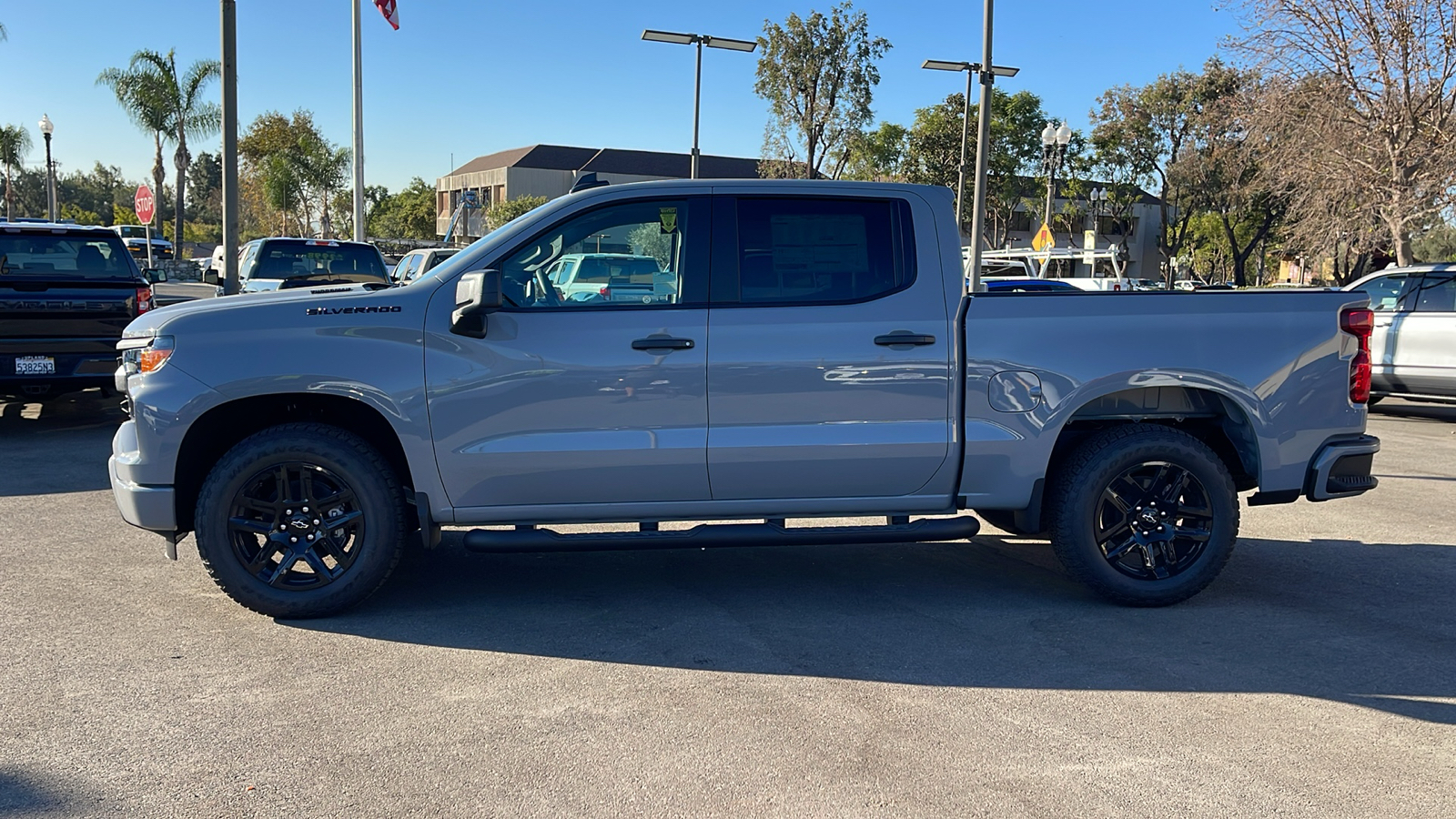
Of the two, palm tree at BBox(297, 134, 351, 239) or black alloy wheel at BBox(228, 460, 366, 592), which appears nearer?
black alloy wheel at BBox(228, 460, 366, 592)

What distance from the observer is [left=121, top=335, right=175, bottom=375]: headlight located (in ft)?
16.4

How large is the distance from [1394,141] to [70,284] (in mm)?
21194

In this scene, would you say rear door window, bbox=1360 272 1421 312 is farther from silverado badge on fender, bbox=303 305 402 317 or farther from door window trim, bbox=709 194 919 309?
silverado badge on fender, bbox=303 305 402 317

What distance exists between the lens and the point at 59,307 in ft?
33.0

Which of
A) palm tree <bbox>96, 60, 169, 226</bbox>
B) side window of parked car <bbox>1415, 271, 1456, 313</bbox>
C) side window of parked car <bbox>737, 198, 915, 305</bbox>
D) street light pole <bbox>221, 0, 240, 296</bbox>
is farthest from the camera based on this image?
palm tree <bbox>96, 60, 169, 226</bbox>

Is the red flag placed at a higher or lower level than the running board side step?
higher

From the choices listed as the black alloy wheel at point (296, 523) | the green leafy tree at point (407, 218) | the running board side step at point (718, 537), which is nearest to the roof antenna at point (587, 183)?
the running board side step at point (718, 537)

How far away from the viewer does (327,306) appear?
16.6ft

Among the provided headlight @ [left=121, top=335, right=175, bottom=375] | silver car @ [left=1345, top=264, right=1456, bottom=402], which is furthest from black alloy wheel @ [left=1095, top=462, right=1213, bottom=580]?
silver car @ [left=1345, top=264, right=1456, bottom=402]

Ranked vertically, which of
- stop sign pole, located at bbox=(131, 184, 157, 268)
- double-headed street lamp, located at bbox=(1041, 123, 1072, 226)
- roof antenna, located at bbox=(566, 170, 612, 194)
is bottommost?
roof antenna, located at bbox=(566, 170, 612, 194)

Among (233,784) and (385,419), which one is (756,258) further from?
(233,784)

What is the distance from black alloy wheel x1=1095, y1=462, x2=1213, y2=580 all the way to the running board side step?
0.74m

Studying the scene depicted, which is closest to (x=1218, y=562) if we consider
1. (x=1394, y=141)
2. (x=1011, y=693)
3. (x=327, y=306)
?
(x=1011, y=693)

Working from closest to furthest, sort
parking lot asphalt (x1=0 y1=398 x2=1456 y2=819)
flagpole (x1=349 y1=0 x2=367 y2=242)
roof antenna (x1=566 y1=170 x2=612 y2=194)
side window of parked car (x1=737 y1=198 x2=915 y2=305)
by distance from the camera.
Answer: parking lot asphalt (x1=0 y1=398 x2=1456 y2=819) < side window of parked car (x1=737 y1=198 x2=915 y2=305) < roof antenna (x1=566 y1=170 x2=612 y2=194) < flagpole (x1=349 y1=0 x2=367 y2=242)
